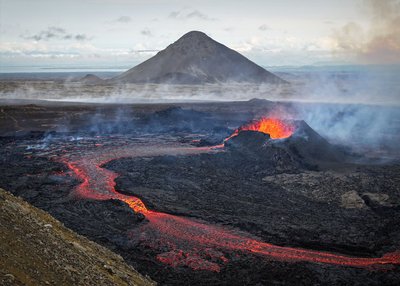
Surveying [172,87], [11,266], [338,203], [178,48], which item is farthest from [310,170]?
[178,48]

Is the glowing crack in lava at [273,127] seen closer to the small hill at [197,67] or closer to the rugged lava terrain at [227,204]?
the rugged lava terrain at [227,204]

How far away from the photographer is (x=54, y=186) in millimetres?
23641

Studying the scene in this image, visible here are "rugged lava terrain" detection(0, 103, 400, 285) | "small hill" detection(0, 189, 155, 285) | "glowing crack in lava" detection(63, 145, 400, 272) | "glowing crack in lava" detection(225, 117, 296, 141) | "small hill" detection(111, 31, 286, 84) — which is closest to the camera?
"small hill" detection(0, 189, 155, 285)

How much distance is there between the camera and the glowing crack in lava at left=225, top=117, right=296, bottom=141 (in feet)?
Result: 115

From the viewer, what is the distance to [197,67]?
503 ft

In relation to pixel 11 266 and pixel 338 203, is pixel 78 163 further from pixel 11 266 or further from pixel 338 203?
pixel 11 266

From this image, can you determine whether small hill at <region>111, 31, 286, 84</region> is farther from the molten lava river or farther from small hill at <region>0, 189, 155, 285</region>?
small hill at <region>0, 189, 155, 285</region>

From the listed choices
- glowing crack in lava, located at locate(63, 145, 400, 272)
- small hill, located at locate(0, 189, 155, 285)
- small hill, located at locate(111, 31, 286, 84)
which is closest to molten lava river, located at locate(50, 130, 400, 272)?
glowing crack in lava, located at locate(63, 145, 400, 272)

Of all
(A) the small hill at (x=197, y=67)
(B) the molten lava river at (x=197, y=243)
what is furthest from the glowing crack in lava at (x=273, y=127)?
(A) the small hill at (x=197, y=67)

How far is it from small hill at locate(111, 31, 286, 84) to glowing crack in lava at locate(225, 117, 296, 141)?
10481cm

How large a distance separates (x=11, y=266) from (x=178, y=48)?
164919mm

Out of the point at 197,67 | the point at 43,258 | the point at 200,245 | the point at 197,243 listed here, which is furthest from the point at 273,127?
the point at 197,67

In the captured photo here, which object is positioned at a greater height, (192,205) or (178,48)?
→ (178,48)

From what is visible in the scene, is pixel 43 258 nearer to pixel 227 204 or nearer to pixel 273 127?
pixel 227 204
